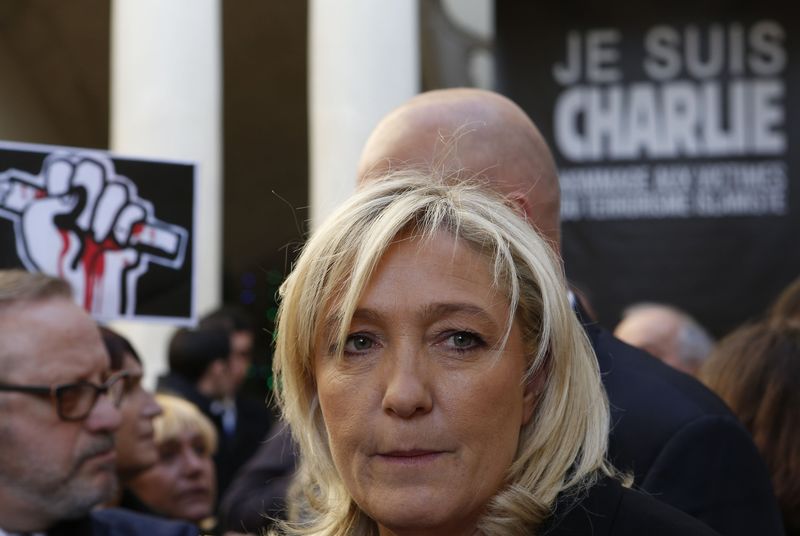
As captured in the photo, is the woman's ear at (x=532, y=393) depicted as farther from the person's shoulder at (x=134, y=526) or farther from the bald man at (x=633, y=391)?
the person's shoulder at (x=134, y=526)

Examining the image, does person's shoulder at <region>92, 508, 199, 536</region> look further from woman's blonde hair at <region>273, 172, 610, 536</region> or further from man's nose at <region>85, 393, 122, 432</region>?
woman's blonde hair at <region>273, 172, 610, 536</region>

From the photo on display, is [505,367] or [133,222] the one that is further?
[133,222]

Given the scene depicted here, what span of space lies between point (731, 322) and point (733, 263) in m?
0.62

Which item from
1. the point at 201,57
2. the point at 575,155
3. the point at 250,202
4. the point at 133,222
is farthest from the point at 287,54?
the point at 133,222

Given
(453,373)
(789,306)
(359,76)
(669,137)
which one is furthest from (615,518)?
(359,76)

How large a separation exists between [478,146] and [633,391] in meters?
0.74

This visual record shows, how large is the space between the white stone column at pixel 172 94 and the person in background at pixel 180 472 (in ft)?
27.1

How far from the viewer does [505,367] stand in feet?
7.25

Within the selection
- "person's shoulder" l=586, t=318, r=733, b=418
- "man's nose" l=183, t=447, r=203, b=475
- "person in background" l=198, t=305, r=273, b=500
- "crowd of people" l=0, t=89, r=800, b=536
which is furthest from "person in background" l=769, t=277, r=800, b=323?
"person in background" l=198, t=305, r=273, b=500

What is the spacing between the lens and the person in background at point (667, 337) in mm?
Answer: 8164

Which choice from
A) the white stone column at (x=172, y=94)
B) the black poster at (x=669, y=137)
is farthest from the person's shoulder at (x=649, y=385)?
the white stone column at (x=172, y=94)

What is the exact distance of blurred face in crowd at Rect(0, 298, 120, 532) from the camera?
3715 mm

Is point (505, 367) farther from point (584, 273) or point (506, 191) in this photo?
point (584, 273)

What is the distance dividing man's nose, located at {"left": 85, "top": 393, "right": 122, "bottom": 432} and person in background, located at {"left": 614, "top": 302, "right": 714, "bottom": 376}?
473cm
